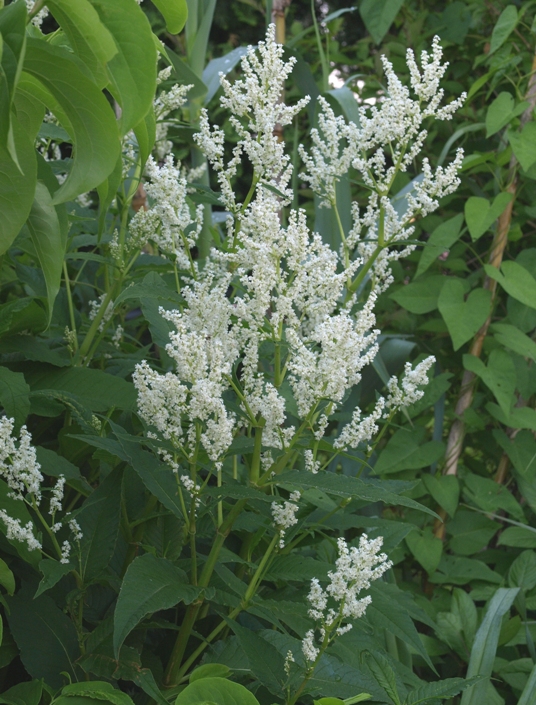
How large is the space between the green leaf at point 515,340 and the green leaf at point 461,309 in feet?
0.18

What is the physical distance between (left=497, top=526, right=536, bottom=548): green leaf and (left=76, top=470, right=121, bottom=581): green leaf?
103cm

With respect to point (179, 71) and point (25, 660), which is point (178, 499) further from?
point (179, 71)

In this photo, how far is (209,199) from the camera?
1096mm

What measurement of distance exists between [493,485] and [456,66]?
127 centimetres

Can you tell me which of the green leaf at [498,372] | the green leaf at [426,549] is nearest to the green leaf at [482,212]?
the green leaf at [498,372]

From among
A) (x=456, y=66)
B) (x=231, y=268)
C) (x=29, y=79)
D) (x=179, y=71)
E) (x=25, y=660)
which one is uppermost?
(x=456, y=66)

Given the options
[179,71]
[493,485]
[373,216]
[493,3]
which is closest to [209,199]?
[373,216]

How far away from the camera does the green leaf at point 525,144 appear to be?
5.42ft

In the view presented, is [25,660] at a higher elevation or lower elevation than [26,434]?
lower

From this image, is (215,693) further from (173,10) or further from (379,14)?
(379,14)

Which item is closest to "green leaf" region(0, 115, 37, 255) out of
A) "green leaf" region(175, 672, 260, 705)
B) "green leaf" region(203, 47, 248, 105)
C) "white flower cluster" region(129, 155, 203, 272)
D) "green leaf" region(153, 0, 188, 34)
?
"green leaf" region(153, 0, 188, 34)

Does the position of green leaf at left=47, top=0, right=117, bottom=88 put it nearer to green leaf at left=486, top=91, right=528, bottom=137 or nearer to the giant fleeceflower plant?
the giant fleeceflower plant

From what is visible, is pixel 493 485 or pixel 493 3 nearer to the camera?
pixel 493 485

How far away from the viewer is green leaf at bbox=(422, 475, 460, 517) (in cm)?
166
